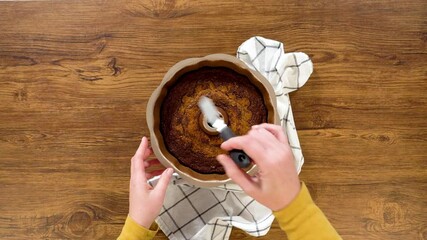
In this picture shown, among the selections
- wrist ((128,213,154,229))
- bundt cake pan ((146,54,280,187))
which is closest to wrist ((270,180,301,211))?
bundt cake pan ((146,54,280,187))

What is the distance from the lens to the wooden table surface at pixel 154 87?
3.16 ft

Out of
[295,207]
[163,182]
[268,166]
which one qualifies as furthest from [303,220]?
[163,182]

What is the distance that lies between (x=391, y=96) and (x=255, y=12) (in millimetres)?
336

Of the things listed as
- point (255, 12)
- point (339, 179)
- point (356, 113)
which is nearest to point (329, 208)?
point (339, 179)

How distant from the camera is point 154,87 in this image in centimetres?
96

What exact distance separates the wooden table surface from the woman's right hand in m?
0.30

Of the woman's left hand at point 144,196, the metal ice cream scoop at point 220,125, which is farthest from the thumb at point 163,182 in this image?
the metal ice cream scoop at point 220,125

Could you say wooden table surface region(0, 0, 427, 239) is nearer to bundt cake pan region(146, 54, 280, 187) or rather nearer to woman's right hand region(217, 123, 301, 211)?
bundt cake pan region(146, 54, 280, 187)

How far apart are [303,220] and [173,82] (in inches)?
12.5

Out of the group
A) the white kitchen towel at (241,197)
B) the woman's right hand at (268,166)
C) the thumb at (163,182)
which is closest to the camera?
the woman's right hand at (268,166)

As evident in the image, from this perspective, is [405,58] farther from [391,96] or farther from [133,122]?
[133,122]

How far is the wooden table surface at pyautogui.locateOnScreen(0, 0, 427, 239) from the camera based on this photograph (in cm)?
96

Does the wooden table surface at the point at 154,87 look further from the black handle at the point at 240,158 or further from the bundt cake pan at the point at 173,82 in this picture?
the black handle at the point at 240,158

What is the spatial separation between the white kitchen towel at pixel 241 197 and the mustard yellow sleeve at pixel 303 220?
7.4 inches
